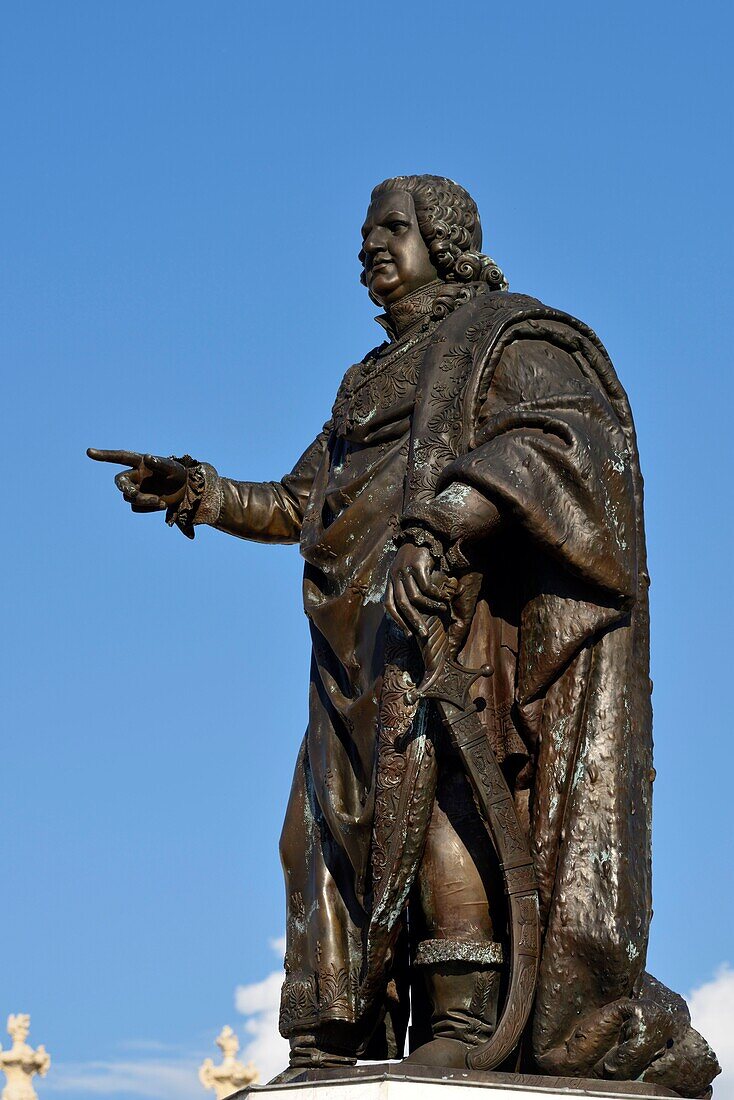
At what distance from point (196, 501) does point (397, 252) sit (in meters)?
1.52

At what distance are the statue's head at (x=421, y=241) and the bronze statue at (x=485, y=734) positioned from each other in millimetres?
327

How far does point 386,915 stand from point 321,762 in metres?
0.85

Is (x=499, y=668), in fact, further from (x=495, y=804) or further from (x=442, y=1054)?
(x=442, y=1054)

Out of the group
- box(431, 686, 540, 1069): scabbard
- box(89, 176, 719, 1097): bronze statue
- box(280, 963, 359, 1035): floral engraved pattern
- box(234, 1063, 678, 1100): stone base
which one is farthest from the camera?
box(280, 963, 359, 1035): floral engraved pattern

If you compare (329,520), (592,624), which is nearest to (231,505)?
(329,520)

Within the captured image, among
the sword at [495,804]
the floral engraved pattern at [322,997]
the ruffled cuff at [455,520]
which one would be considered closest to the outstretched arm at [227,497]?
the ruffled cuff at [455,520]

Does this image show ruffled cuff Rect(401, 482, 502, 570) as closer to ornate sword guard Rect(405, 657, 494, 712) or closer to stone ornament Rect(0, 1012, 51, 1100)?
ornate sword guard Rect(405, 657, 494, 712)

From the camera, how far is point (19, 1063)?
3559 centimetres

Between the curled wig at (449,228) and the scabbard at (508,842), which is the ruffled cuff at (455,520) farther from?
the curled wig at (449,228)

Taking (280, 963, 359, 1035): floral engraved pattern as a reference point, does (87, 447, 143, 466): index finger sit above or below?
above

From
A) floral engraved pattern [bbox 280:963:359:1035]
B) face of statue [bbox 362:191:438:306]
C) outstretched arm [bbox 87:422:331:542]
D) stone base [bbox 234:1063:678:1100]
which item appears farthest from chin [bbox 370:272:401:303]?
stone base [bbox 234:1063:678:1100]

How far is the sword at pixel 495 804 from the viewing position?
8688mm

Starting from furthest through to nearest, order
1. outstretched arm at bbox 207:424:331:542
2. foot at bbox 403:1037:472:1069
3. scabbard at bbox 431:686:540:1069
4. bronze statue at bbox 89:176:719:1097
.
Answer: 1. outstretched arm at bbox 207:424:331:542
2. bronze statue at bbox 89:176:719:1097
3. scabbard at bbox 431:686:540:1069
4. foot at bbox 403:1037:472:1069

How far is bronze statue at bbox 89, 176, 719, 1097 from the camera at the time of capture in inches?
346
